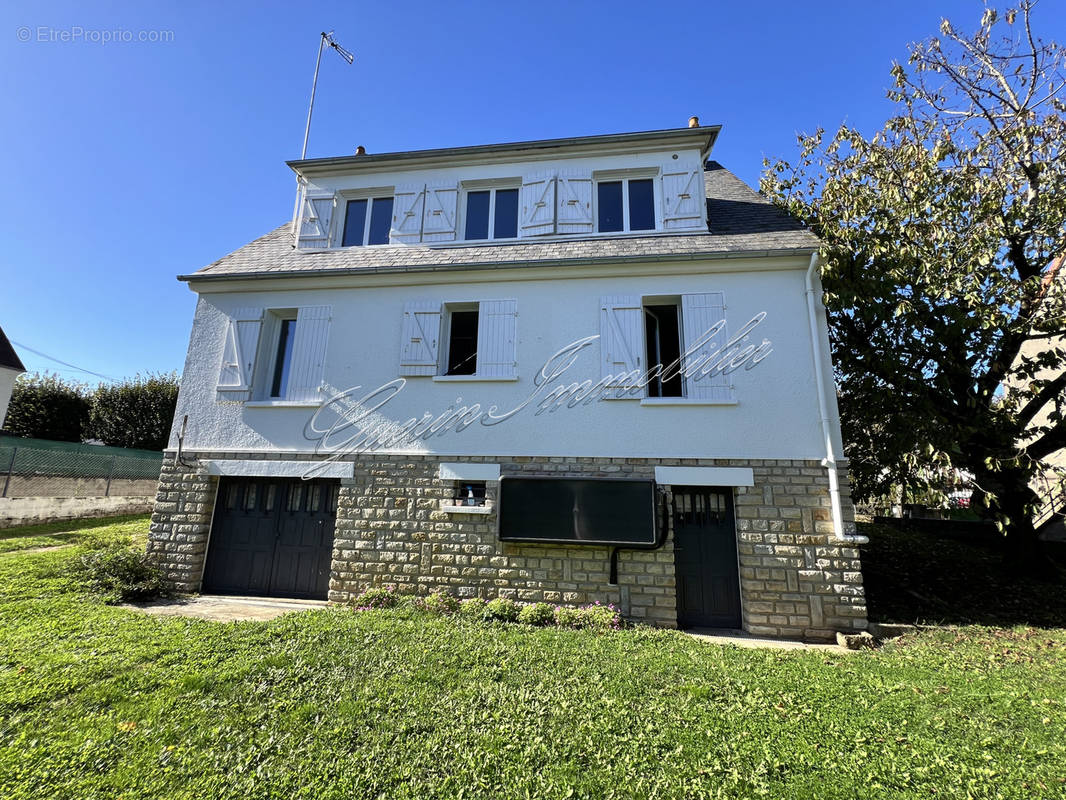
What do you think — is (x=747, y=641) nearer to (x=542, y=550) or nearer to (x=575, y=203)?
(x=542, y=550)

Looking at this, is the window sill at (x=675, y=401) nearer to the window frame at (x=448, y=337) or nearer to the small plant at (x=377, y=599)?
the window frame at (x=448, y=337)

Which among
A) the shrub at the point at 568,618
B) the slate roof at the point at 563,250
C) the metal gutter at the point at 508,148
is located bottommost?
the shrub at the point at 568,618

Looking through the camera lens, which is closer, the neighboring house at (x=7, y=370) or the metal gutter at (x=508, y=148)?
the metal gutter at (x=508, y=148)

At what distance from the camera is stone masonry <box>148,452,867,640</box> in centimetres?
617

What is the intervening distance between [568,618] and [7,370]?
2562 cm

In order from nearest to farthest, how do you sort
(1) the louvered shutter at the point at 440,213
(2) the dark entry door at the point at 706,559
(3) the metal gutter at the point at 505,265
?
(2) the dark entry door at the point at 706,559, (3) the metal gutter at the point at 505,265, (1) the louvered shutter at the point at 440,213

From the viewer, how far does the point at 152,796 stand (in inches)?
106

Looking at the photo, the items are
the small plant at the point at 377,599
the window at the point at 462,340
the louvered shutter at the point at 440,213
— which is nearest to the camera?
the small plant at the point at 377,599

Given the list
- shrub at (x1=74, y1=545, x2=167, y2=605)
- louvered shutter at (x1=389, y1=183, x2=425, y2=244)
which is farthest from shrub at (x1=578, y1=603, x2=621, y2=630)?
louvered shutter at (x1=389, y1=183, x2=425, y2=244)

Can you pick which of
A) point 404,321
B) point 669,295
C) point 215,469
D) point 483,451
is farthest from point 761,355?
point 215,469

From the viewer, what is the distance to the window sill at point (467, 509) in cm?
692

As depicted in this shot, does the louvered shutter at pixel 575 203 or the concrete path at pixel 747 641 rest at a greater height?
the louvered shutter at pixel 575 203

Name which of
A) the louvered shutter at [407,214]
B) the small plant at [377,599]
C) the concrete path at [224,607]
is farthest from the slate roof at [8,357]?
the small plant at [377,599]

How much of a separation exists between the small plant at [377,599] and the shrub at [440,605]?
52 cm
